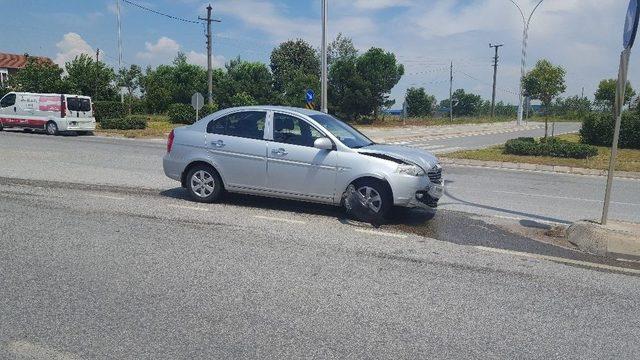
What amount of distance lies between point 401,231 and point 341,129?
2.03m

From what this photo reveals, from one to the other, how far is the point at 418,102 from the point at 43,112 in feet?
153

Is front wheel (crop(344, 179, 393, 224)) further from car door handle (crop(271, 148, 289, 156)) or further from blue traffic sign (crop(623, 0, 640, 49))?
blue traffic sign (crop(623, 0, 640, 49))

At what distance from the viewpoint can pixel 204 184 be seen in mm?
8094

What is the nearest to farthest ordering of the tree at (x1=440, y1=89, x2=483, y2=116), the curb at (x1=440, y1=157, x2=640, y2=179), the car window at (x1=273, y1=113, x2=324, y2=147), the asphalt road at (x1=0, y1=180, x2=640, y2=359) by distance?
the asphalt road at (x1=0, y1=180, x2=640, y2=359) → the car window at (x1=273, y1=113, x2=324, y2=147) → the curb at (x1=440, y1=157, x2=640, y2=179) → the tree at (x1=440, y1=89, x2=483, y2=116)

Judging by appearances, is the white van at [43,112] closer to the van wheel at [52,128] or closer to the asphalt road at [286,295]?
the van wheel at [52,128]

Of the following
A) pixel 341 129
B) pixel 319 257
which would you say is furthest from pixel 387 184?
pixel 319 257

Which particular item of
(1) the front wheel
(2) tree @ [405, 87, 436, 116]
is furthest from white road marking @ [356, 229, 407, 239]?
(2) tree @ [405, 87, 436, 116]

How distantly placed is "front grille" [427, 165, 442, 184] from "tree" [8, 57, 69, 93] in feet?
119

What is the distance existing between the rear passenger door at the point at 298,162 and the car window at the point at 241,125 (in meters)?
0.26

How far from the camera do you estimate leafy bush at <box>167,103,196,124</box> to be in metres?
34.1

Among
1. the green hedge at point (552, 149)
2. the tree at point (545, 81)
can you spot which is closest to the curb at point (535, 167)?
the green hedge at point (552, 149)

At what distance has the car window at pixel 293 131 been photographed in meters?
7.50

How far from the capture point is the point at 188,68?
2250 inches

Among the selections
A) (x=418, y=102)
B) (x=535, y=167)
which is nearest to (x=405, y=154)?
(x=535, y=167)
